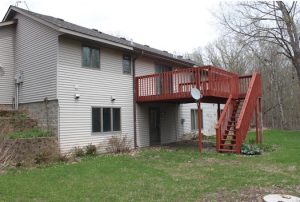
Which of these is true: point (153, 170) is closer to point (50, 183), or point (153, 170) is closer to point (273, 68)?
point (50, 183)

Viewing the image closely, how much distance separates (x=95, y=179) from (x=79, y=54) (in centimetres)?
726

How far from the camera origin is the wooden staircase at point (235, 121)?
14789 millimetres

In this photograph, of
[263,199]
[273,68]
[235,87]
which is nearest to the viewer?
[263,199]

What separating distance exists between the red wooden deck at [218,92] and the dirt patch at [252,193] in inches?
251

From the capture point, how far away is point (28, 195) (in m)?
7.62

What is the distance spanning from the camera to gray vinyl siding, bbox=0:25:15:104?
16.4 metres

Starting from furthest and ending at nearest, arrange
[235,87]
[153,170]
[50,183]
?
[235,87] → [153,170] → [50,183]

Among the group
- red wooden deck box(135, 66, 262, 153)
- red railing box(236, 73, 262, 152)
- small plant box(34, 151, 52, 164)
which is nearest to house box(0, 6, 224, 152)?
red wooden deck box(135, 66, 262, 153)

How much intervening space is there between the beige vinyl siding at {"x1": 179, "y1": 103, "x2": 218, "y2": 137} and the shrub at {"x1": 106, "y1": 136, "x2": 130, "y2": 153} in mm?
6297

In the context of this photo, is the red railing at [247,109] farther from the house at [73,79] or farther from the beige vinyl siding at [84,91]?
the beige vinyl siding at [84,91]

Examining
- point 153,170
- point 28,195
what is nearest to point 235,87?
point 153,170

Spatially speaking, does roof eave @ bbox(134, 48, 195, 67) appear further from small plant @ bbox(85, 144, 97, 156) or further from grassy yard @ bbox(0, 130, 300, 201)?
grassy yard @ bbox(0, 130, 300, 201)

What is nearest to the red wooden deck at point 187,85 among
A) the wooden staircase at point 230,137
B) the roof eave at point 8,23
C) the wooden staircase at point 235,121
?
the wooden staircase at point 235,121

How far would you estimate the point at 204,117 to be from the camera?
25578 mm
